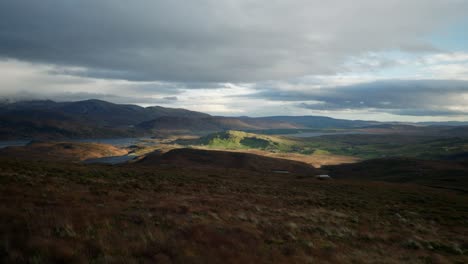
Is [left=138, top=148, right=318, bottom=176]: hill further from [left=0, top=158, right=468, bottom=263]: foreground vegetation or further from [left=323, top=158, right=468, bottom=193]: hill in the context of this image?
[left=0, top=158, right=468, bottom=263]: foreground vegetation

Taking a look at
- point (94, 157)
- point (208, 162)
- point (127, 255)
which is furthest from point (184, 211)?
point (94, 157)

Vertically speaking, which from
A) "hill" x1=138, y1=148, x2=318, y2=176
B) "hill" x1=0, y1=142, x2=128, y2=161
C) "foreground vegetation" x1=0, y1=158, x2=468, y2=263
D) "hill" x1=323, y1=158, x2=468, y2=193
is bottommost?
"hill" x1=0, y1=142, x2=128, y2=161

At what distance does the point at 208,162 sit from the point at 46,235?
111 metres

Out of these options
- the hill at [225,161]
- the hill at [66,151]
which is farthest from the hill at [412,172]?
the hill at [66,151]

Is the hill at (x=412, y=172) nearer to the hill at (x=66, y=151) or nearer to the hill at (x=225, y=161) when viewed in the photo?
the hill at (x=225, y=161)

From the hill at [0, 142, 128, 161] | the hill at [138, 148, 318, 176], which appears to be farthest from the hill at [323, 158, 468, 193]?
the hill at [0, 142, 128, 161]

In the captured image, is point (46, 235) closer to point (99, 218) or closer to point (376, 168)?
point (99, 218)

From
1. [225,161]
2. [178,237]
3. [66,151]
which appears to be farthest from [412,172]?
[66,151]

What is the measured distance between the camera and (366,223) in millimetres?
21781

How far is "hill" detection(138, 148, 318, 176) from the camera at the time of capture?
114438 millimetres

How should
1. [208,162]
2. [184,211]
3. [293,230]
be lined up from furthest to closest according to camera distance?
[208,162] → [184,211] → [293,230]

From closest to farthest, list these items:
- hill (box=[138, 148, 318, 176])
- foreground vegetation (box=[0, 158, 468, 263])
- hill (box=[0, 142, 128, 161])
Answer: foreground vegetation (box=[0, 158, 468, 263]), hill (box=[138, 148, 318, 176]), hill (box=[0, 142, 128, 161])

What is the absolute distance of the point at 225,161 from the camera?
12069 centimetres

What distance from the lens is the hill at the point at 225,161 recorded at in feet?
375
